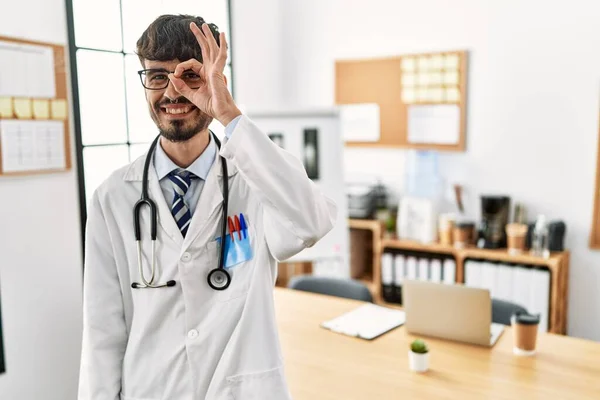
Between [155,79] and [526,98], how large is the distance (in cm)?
298

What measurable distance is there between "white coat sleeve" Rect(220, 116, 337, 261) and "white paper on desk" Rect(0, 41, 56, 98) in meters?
1.78

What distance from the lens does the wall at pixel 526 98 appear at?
3463 millimetres

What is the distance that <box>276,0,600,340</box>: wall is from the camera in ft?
11.4

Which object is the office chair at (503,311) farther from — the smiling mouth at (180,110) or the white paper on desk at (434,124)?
the smiling mouth at (180,110)

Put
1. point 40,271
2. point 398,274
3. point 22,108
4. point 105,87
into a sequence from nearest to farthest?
point 22,108 < point 40,271 < point 105,87 < point 398,274

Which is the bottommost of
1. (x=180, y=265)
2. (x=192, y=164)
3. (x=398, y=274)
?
(x=398, y=274)

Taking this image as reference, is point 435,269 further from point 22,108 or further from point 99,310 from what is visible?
point 99,310

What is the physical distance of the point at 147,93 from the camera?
1.32m

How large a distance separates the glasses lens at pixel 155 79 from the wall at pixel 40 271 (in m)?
1.53

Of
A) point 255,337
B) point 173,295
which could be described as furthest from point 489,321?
point 173,295

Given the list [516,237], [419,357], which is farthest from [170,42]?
[516,237]

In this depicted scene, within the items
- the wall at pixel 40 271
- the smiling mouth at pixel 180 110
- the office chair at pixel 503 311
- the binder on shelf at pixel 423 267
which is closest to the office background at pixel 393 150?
the wall at pixel 40 271

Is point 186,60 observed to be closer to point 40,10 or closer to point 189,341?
point 189,341

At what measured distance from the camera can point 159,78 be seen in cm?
131
